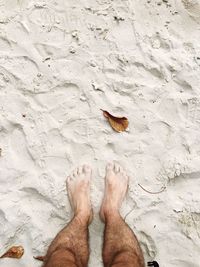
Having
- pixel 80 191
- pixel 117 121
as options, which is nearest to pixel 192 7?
pixel 117 121

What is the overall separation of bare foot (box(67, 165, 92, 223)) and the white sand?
0.04m

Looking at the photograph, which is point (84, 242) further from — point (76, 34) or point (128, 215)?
point (76, 34)

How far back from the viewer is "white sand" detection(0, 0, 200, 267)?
107 inches

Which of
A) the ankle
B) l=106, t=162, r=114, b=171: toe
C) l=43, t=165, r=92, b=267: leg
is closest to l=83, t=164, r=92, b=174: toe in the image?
l=43, t=165, r=92, b=267: leg

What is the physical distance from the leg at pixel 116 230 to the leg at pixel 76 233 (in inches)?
4.5

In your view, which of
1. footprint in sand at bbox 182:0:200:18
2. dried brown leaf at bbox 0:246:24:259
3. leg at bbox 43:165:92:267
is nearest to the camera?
leg at bbox 43:165:92:267

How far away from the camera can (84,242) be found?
2627 millimetres

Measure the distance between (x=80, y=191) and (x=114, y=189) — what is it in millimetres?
212

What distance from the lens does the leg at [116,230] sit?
243cm

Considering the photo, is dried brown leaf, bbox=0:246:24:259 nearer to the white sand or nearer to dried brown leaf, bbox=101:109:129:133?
the white sand

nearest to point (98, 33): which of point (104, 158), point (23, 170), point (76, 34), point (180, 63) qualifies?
point (76, 34)

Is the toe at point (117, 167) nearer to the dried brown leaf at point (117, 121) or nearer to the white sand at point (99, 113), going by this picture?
the white sand at point (99, 113)

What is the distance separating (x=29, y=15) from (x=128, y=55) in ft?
2.40

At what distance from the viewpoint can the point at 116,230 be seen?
2637 millimetres
